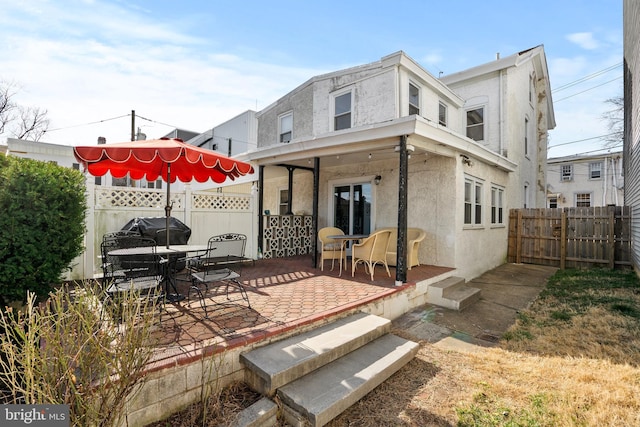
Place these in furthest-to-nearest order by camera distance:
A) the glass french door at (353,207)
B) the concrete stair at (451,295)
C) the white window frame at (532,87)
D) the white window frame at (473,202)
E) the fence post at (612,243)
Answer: the white window frame at (532,87) → the fence post at (612,243) → the glass french door at (353,207) → the white window frame at (473,202) → the concrete stair at (451,295)

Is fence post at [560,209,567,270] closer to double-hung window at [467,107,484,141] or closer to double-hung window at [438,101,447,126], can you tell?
double-hung window at [467,107,484,141]

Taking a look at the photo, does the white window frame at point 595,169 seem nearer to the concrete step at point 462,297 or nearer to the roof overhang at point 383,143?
the roof overhang at point 383,143

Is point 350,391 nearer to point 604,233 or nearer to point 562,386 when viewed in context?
point 562,386

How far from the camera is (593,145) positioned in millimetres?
22672

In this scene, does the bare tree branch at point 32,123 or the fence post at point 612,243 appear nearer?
the fence post at point 612,243

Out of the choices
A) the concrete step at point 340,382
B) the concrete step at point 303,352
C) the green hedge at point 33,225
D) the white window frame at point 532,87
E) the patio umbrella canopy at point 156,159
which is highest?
the white window frame at point 532,87

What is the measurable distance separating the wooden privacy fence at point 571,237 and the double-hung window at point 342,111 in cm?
748

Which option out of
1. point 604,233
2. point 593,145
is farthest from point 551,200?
point 604,233

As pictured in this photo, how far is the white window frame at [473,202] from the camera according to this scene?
809 centimetres

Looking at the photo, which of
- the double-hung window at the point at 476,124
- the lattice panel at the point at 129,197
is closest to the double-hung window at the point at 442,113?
the double-hung window at the point at 476,124

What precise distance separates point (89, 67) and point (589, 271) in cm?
1693

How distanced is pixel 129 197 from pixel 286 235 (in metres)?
4.58

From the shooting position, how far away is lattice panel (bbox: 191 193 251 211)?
7438 mm

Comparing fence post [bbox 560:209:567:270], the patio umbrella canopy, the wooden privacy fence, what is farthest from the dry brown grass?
the wooden privacy fence
